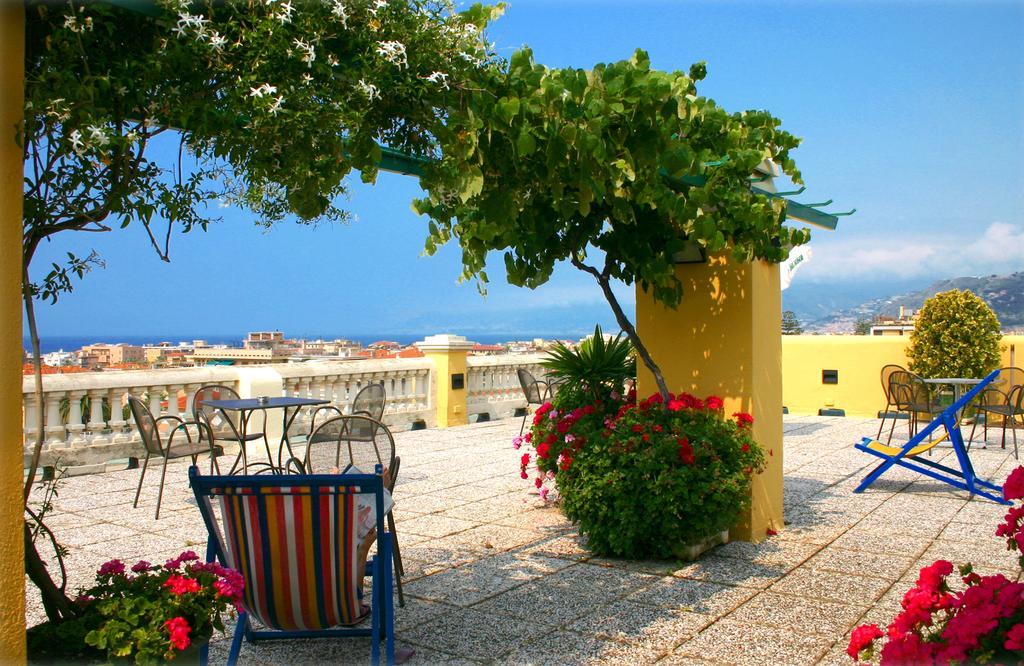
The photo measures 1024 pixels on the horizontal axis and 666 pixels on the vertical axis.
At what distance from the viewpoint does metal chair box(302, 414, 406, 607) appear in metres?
4.20

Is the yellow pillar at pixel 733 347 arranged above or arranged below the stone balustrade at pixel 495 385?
above

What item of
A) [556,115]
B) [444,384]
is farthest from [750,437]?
[444,384]

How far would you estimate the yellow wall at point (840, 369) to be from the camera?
493 inches

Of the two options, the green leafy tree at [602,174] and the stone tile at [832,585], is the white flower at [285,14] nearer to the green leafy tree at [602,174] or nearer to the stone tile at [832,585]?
the green leafy tree at [602,174]

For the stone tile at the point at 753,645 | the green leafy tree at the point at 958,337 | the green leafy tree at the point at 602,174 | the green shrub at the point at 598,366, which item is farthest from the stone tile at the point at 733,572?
the green leafy tree at the point at 958,337

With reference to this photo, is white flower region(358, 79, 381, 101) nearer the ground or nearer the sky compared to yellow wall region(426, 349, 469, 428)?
nearer the sky

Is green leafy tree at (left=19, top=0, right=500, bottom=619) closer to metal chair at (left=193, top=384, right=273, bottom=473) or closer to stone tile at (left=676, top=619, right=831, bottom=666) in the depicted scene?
stone tile at (left=676, top=619, right=831, bottom=666)

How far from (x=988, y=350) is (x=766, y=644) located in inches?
378

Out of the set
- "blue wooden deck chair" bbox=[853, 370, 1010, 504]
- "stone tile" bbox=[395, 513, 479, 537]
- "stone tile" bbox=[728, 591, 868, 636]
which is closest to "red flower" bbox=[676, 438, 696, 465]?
"stone tile" bbox=[728, 591, 868, 636]

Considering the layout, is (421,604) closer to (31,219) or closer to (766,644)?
(766,644)

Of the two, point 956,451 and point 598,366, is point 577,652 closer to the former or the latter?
point 598,366

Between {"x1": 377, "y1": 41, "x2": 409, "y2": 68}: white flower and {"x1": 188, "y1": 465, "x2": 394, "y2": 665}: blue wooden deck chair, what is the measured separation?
1409mm

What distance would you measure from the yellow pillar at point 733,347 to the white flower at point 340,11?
3.17 m

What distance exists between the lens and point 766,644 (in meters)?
3.32
